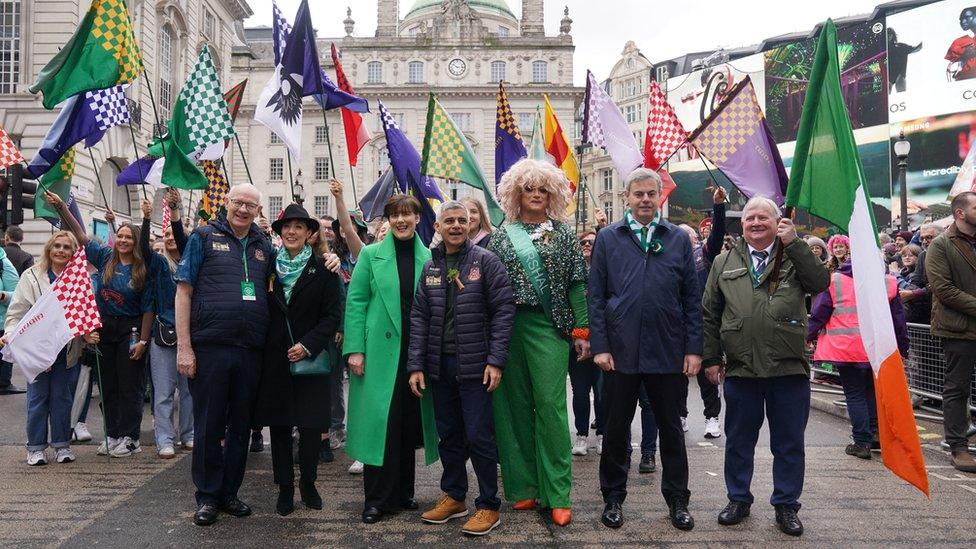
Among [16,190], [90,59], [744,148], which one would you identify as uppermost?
[90,59]

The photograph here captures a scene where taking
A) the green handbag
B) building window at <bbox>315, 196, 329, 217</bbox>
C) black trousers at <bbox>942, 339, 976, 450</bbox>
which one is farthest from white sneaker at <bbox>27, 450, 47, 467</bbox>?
building window at <bbox>315, 196, 329, 217</bbox>

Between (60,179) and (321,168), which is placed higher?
(321,168)

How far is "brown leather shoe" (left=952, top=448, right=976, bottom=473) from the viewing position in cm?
614

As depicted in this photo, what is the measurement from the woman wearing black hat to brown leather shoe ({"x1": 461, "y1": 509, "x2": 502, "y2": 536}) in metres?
1.22

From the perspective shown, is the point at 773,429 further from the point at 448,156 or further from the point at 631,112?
the point at 631,112

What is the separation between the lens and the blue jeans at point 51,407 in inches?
258

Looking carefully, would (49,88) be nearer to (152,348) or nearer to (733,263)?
(152,348)

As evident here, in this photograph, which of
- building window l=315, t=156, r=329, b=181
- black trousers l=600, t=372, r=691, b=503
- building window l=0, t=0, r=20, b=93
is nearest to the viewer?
black trousers l=600, t=372, r=691, b=503

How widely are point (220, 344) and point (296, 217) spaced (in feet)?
3.38

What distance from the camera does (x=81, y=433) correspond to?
7504 mm

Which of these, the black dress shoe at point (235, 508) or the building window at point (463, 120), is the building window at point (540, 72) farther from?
the black dress shoe at point (235, 508)

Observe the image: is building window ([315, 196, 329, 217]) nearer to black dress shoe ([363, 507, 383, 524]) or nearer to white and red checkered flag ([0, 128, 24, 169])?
white and red checkered flag ([0, 128, 24, 169])

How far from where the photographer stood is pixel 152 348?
7.20m

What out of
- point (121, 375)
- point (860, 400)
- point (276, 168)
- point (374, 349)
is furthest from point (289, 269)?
point (276, 168)
